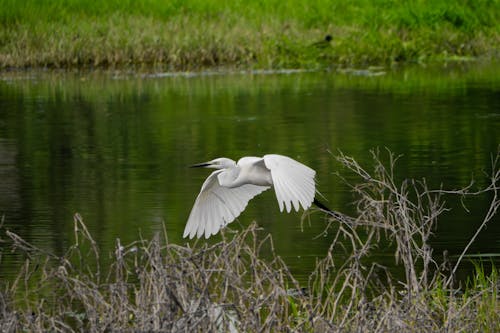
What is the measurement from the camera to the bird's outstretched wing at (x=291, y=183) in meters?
6.44

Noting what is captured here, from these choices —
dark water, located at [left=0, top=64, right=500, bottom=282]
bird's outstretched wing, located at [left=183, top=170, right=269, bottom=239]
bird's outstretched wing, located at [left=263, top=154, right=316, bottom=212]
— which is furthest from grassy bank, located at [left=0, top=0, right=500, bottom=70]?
bird's outstretched wing, located at [left=263, top=154, right=316, bottom=212]

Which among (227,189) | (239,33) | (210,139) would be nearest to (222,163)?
(227,189)

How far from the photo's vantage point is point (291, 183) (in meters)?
6.63

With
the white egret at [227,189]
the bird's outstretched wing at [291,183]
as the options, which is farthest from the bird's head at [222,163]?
the bird's outstretched wing at [291,183]

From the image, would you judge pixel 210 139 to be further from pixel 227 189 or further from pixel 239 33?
pixel 239 33

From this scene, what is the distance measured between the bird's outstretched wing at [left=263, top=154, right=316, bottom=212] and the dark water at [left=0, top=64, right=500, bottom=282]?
3.44 feet

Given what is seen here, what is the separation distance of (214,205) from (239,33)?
17.9m

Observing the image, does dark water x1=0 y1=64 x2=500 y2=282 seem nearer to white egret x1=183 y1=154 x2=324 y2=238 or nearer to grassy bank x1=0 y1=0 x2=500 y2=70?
white egret x1=183 y1=154 x2=324 y2=238

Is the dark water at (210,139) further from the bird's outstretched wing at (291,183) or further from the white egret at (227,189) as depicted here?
the bird's outstretched wing at (291,183)

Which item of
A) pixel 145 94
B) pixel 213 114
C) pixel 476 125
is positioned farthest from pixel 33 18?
pixel 476 125

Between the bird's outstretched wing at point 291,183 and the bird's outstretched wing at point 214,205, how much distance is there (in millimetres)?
519

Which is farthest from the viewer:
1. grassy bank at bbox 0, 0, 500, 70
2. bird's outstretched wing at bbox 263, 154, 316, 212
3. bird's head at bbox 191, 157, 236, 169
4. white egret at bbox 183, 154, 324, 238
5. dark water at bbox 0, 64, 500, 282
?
grassy bank at bbox 0, 0, 500, 70

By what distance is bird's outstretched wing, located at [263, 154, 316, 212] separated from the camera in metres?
6.44

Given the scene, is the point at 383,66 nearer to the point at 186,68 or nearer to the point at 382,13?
the point at 382,13
